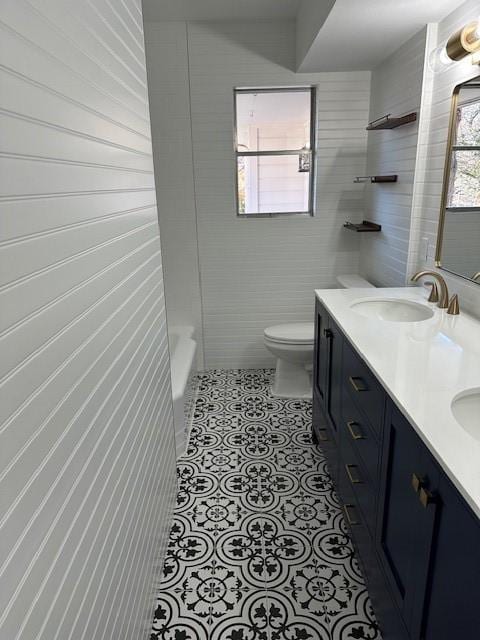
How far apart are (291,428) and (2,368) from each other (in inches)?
90.8

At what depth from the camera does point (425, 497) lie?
1011 mm

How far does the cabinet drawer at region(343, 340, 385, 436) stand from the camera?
138cm

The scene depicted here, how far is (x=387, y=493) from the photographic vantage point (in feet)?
4.38

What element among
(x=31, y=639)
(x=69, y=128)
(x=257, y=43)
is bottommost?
(x=31, y=639)

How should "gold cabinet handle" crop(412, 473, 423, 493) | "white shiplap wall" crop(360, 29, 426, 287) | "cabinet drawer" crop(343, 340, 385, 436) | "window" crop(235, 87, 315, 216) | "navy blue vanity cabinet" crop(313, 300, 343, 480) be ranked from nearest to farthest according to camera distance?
"gold cabinet handle" crop(412, 473, 423, 493) → "cabinet drawer" crop(343, 340, 385, 436) → "navy blue vanity cabinet" crop(313, 300, 343, 480) → "white shiplap wall" crop(360, 29, 426, 287) → "window" crop(235, 87, 315, 216)

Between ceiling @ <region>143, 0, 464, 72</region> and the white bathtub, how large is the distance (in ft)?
6.60

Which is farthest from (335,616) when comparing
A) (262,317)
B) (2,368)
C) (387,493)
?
(262,317)

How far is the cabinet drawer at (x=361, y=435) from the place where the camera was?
1.45m

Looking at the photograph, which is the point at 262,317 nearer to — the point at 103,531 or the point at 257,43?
the point at 257,43

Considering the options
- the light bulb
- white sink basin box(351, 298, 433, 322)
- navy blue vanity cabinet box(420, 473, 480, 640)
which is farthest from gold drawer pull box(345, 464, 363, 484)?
the light bulb

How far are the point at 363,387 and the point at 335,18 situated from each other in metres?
1.69

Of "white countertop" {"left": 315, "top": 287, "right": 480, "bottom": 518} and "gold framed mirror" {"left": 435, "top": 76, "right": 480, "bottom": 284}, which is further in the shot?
"gold framed mirror" {"left": 435, "top": 76, "right": 480, "bottom": 284}

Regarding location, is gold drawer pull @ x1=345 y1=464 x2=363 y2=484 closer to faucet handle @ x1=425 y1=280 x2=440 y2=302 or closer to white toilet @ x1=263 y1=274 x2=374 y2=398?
faucet handle @ x1=425 y1=280 x2=440 y2=302

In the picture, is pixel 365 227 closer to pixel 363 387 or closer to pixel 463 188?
pixel 463 188
